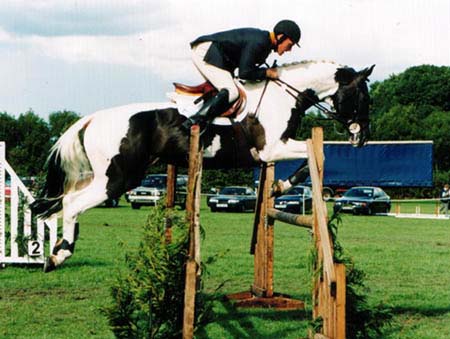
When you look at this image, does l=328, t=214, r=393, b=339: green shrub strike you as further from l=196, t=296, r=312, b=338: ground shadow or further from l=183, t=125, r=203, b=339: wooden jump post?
l=183, t=125, r=203, b=339: wooden jump post

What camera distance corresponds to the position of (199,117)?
21.8 ft

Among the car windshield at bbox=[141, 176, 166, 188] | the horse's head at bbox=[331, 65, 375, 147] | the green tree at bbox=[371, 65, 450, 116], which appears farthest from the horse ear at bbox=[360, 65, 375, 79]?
the green tree at bbox=[371, 65, 450, 116]

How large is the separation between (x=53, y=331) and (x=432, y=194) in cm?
4599

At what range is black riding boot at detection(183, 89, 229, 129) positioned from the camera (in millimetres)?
6652

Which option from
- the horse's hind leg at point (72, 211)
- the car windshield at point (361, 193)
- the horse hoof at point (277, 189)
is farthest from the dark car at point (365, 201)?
the horse's hind leg at point (72, 211)

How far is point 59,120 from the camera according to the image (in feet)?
213

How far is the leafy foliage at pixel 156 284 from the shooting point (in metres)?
5.15

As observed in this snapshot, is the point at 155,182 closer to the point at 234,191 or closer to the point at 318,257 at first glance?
the point at 234,191

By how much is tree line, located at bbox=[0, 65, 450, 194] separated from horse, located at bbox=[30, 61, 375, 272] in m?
39.5

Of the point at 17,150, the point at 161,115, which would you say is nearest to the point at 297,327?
the point at 161,115

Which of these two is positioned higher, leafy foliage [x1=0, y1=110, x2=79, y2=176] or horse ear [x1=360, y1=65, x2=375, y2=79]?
leafy foliage [x1=0, y1=110, x2=79, y2=176]

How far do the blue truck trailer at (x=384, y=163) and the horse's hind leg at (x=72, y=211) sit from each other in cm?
2723

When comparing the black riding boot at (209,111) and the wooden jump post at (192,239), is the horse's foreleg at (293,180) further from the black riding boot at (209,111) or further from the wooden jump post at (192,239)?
the wooden jump post at (192,239)

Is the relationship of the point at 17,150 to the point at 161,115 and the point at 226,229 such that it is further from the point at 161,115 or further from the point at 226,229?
the point at 161,115
